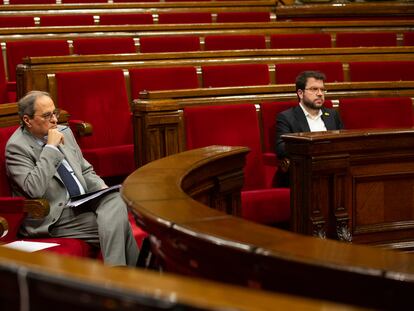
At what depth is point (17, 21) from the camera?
2.11 m

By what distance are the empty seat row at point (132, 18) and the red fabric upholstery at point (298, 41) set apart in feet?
0.94

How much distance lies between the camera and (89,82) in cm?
157

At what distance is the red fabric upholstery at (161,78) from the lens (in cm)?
163

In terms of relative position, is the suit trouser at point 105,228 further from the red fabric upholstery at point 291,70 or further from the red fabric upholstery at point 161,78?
the red fabric upholstery at point 291,70

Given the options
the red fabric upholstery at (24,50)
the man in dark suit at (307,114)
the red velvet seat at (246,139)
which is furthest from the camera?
the red fabric upholstery at (24,50)

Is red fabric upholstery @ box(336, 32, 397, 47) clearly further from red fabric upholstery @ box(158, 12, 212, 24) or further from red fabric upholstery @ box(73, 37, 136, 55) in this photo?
red fabric upholstery @ box(73, 37, 136, 55)

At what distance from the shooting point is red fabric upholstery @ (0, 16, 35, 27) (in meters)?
2.10

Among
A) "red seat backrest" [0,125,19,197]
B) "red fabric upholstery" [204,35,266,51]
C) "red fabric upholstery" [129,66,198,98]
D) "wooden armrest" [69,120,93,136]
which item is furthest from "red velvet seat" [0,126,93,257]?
"red fabric upholstery" [204,35,266,51]

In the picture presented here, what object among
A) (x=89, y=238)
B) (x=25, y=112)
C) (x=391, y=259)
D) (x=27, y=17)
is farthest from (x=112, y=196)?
Answer: (x=27, y=17)

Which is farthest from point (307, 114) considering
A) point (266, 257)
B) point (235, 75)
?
point (266, 257)

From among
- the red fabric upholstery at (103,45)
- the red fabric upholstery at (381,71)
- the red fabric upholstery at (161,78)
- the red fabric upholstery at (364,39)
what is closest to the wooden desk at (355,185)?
the red fabric upholstery at (161,78)

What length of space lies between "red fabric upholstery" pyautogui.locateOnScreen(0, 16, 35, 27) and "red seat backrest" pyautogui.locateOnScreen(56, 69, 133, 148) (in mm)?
603

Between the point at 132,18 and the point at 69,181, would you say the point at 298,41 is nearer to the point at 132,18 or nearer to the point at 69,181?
the point at 132,18

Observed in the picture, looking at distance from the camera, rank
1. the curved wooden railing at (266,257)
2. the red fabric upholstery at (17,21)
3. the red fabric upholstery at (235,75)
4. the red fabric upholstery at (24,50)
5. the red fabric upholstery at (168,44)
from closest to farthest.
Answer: the curved wooden railing at (266,257), the red fabric upholstery at (235,75), the red fabric upholstery at (24,50), the red fabric upholstery at (168,44), the red fabric upholstery at (17,21)
